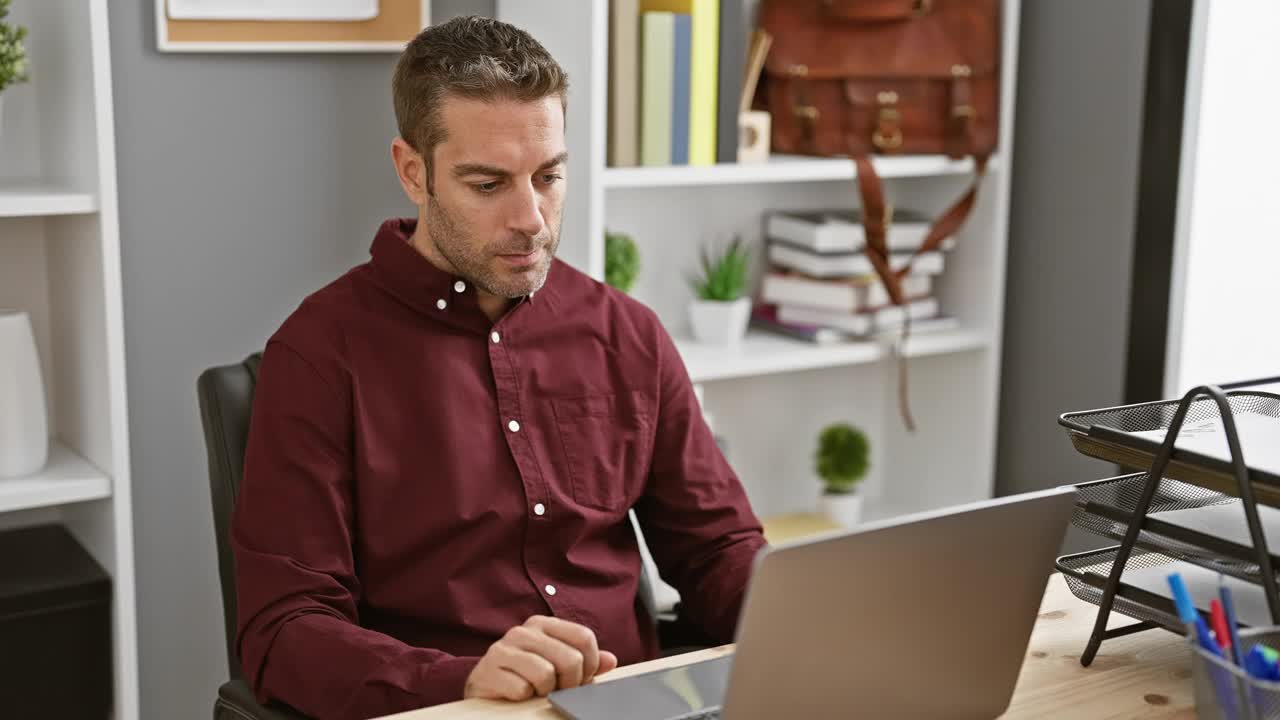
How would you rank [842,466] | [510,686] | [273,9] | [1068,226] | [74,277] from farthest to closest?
1. [842,466]
2. [1068,226]
3. [273,9]
4. [74,277]
5. [510,686]

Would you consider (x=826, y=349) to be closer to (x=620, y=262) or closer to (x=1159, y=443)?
(x=620, y=262)

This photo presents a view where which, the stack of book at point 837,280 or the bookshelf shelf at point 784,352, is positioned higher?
the stack of book at point 837,280

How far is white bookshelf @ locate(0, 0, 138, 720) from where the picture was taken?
202 cm

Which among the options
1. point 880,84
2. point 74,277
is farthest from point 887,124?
point 74,277

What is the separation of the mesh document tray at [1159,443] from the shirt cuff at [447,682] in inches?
23.5

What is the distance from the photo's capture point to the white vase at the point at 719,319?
8.70ft

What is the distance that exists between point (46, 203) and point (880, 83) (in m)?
1.46

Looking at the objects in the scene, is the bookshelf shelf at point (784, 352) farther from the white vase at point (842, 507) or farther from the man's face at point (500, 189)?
the man's face at point (500, 189)

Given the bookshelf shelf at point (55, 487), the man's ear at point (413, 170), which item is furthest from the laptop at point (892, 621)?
the bookshelf shelf at point (55, 487)

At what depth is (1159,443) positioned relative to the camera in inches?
49.0

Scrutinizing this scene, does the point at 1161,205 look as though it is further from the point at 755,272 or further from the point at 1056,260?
the point at 755,272

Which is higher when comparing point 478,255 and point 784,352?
point 478,255

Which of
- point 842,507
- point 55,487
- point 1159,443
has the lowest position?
point 842,507

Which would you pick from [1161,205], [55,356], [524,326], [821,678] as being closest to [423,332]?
[524,326]
